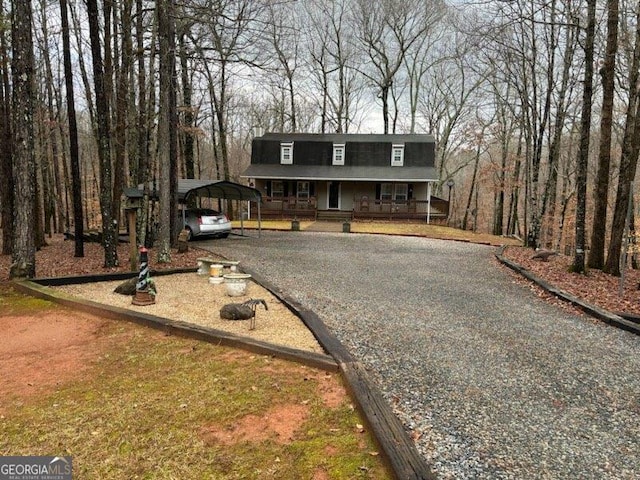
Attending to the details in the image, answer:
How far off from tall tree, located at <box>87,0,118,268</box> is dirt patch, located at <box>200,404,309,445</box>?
756 cm

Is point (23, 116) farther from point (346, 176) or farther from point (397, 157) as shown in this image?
point (397, 157)

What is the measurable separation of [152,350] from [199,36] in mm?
10730

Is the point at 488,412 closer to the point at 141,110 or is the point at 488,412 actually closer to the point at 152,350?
the point at 152,350

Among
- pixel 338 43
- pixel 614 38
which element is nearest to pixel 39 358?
pixel 614 38

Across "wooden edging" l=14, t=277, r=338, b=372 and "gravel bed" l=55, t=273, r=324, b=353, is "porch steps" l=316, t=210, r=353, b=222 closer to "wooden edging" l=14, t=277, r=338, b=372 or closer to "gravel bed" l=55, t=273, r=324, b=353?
"gravel bed" l=55, t=273, r=324, b=353

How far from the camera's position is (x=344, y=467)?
102 inches

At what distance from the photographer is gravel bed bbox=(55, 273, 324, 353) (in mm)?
5094

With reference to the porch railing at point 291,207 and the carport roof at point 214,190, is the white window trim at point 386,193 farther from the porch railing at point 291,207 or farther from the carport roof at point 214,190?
the carport roof at point 214,190

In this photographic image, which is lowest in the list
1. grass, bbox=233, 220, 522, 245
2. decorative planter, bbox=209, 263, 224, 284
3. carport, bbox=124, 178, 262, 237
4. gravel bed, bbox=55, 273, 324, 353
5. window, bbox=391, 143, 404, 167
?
gravel bed, bbox=55, 273, 324, 353

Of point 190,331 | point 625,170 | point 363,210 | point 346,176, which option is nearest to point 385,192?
point 363,210

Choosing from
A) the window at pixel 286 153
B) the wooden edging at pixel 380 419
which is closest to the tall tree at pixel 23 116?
the wooden edging at pixel 380 419

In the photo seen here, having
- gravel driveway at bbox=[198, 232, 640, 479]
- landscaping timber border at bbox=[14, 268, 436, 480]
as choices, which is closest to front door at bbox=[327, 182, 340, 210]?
gravel driveway at bbox=[198, 232, 640, 479]

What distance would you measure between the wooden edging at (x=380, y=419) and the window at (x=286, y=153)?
894 inches

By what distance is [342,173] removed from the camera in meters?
25.1
